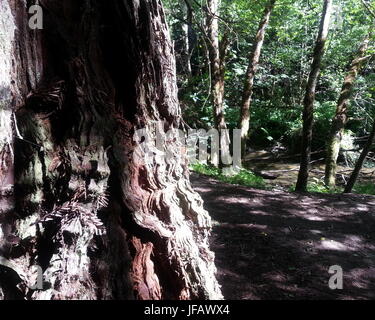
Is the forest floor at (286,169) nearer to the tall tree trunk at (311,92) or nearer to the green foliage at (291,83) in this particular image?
the green foliage at (291,83)

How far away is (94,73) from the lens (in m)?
2.00

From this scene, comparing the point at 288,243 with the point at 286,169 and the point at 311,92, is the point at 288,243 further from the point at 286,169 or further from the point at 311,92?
the point at 286,169

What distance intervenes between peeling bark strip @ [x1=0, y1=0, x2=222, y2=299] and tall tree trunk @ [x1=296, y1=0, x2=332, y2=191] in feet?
22.2

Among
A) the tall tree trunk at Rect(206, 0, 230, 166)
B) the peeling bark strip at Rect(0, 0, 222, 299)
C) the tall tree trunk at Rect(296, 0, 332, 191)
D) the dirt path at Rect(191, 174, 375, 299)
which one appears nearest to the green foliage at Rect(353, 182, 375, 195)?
the tall tree trunk at Rect(296, 0, 332, 191)

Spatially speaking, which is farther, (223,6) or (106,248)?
(223,6)

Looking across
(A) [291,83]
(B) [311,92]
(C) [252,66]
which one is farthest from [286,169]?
(A) [291,83]

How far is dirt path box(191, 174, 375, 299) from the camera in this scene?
3.77 m

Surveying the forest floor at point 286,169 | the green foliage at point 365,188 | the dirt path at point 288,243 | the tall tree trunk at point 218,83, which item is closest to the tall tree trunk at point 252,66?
the tall tree trunk at point 218,83

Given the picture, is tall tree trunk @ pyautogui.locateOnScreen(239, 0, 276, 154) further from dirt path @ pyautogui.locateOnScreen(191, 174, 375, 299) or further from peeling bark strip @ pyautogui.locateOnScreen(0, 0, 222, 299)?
peeling bark strip @ pyautogui.locateOnScreen(0, 0, 222, 299)

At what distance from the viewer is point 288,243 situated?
186 inches

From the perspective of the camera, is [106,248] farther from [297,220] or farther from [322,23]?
[322,23]

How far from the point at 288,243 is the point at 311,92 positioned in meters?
4.76

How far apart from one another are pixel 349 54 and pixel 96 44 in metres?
15.8
